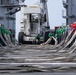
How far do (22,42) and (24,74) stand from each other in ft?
98.2

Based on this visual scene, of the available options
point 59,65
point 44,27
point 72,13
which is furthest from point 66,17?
point 59,65

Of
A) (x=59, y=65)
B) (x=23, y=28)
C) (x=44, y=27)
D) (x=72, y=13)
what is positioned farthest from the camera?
(x=72, y=13)

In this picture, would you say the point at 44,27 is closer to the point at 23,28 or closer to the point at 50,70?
the point at 23,28

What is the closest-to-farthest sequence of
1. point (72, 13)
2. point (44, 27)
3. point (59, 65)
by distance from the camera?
point (59, 65) → point (44, 27) → point (72, 13)

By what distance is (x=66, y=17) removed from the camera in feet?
226

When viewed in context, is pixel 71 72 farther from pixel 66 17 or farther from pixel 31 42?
pixel 66 17

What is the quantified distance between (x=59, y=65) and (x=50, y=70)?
21.8 inches

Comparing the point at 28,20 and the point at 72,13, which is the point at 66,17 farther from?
the point at 28,20

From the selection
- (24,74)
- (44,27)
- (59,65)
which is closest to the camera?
(24,74)

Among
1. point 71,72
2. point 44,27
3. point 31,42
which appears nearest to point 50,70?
point 71,72

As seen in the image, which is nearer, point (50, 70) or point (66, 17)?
point (50, 70)

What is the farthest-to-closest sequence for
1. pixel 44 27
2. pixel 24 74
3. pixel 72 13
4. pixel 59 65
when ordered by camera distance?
pixel 72 13 < pixel 44 27 < pixel 59 65 < pixel 24 74

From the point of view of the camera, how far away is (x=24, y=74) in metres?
8.20

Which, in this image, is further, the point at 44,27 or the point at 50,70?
the point at 44,27
